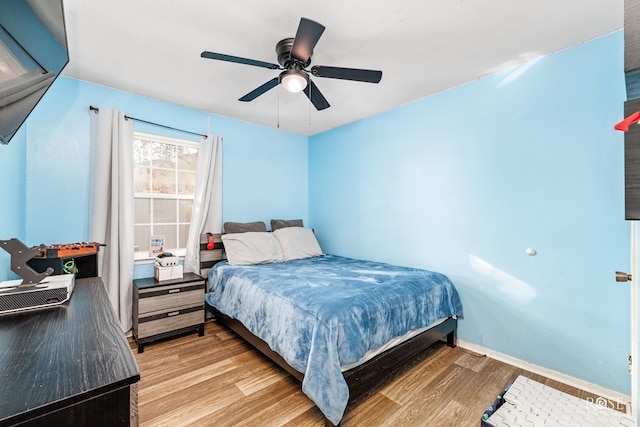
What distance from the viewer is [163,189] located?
3.25 metres

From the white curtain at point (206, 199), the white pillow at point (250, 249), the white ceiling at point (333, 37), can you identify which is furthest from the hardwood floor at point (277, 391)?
the white ceiling at point (333, 37)

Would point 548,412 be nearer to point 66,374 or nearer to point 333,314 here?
point 333,314

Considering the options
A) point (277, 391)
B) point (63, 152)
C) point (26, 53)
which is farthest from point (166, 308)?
point (26, 53)

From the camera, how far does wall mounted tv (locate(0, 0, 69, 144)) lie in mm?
840

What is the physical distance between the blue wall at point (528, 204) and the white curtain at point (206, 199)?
Result: 207 cm

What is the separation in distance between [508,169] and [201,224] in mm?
3193

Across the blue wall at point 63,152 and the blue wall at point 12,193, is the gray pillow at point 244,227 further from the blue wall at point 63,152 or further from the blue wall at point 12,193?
the blue wall at point 12,193

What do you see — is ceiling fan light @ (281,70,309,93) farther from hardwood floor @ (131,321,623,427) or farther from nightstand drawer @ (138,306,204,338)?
nightstand drawer @ (138,306,204,338)

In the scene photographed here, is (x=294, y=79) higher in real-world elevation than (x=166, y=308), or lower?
higher

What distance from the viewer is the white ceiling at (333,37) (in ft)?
5.65

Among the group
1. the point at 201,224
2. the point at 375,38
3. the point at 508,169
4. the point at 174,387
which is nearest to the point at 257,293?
the point at 174,387

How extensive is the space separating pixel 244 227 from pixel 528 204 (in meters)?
3.01

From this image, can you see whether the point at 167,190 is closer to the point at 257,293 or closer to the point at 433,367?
the point at 257,293

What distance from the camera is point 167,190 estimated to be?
328 cm
